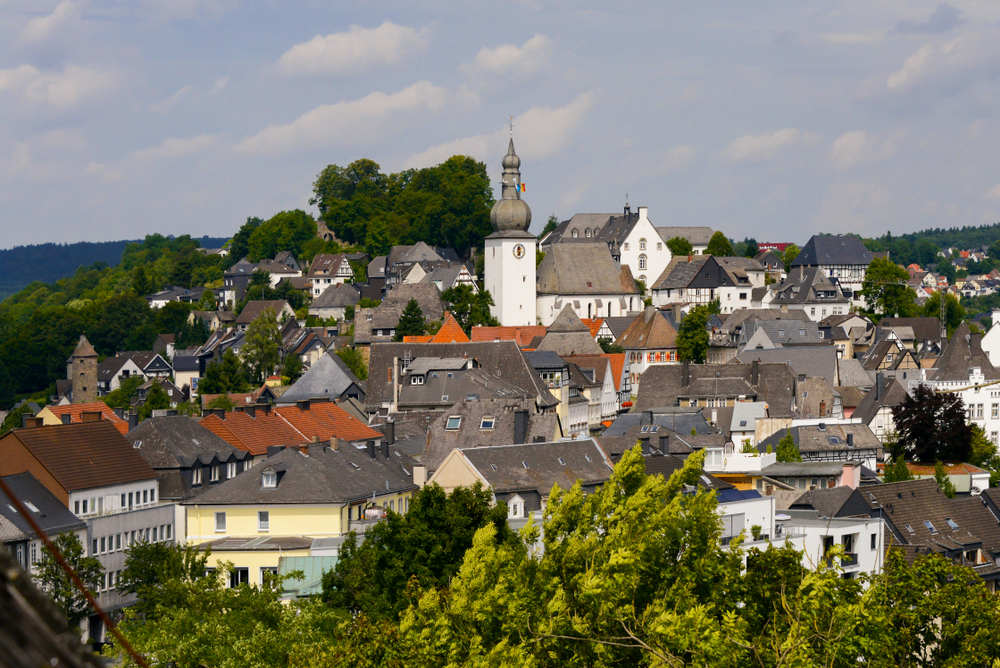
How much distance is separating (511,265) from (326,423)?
48.2 meters

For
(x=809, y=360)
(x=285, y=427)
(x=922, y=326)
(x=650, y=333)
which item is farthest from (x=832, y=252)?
(x=285, y=427)

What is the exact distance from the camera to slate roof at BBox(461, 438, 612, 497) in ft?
157

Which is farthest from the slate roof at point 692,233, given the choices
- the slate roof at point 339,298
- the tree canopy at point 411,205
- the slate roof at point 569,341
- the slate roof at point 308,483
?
the slate roof at point 308,483

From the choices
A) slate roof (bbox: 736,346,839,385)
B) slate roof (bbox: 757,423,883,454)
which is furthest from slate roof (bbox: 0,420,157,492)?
slate roof (bbox: 736,346,839,385)

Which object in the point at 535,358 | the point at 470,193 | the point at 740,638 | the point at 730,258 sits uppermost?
the point at 470,193

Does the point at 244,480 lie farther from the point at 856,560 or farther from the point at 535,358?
the point at 535,358

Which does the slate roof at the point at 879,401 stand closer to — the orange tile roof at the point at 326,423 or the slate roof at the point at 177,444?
the orange tile roof at the point at 326,423

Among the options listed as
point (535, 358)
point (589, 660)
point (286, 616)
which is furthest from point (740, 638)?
point (535, 358)

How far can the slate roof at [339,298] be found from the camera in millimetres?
129500

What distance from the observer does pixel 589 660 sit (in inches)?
763

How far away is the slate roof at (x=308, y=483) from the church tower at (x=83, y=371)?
265 ft

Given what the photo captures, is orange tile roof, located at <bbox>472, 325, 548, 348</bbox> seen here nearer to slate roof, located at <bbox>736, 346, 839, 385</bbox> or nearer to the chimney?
slate roof, located at <bbox>736, 346, 839, 385</bbox>

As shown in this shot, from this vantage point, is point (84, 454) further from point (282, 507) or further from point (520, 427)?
point (520, 427)

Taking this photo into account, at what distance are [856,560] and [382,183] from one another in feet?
424
